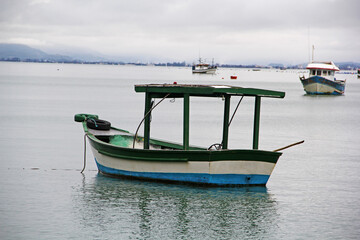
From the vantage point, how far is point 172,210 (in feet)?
53.4

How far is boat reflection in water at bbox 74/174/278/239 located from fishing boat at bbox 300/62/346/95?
59408 mm

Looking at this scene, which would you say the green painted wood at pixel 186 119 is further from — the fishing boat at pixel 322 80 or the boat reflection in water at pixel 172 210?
the fishing boat at pixel 322 80

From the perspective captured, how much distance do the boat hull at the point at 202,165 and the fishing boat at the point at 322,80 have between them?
58749 mm

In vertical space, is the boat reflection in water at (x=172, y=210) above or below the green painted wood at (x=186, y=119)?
below

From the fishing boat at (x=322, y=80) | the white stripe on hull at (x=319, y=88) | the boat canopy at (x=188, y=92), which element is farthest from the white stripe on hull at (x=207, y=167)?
the white stripe on hull at (x=319, y=88)

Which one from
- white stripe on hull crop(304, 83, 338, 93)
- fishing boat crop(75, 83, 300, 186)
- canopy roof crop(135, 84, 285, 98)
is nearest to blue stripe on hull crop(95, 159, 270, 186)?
fishing boat crop(75, 83, 300, 186)

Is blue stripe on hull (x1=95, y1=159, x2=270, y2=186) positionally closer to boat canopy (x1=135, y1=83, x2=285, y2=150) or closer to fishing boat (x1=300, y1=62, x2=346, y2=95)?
boat canopy (x1=135, y1=83, x2=285, y2=150)

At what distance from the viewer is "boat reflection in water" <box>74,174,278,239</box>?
47.1ft

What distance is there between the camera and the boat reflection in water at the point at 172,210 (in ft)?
47.1

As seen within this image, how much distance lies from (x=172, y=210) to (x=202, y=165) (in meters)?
2.25

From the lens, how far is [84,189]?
18859 millimetres

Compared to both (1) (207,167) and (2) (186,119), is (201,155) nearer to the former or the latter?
(1) (207,167)

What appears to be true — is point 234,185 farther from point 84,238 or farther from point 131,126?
point 131,126

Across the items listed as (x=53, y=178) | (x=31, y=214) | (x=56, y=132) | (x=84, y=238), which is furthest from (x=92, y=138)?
(x=56, y=132)
